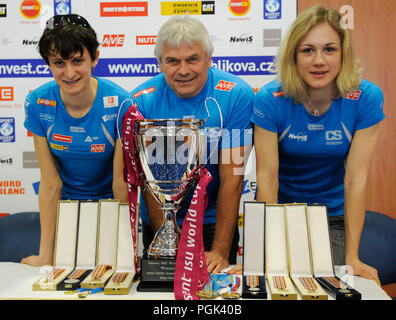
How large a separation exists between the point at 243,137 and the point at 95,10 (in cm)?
168

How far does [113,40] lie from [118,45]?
0.05 metres

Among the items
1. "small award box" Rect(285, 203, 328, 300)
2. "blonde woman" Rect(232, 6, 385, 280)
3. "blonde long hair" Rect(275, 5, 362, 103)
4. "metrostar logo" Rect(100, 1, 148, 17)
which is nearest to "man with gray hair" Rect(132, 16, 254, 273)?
"blonde woman" Rect(232, 6, 385, 280)

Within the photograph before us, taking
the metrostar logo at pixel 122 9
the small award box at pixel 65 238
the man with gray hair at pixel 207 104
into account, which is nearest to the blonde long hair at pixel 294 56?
the man with gray hair at pixel 207 104

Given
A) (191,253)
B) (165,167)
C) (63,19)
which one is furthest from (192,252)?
(63,19)

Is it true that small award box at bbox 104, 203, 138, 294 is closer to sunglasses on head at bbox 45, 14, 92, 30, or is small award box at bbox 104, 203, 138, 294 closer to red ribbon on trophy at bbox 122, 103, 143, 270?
red ribbon on trophy at bbox 122, 103, 143, 270

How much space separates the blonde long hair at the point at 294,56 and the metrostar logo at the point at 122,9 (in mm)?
1475

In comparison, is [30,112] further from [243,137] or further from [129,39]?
[129,39]

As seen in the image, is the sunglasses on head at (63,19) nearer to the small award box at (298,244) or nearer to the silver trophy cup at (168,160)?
the silver trophy cup at (168,160)

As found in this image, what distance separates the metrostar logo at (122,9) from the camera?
2740mm

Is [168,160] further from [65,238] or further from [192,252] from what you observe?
[65,238]

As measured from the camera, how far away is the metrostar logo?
8.99ft

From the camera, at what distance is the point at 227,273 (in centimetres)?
122

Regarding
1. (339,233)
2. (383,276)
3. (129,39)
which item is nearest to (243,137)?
(339,233)

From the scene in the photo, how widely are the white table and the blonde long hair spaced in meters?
0.67
